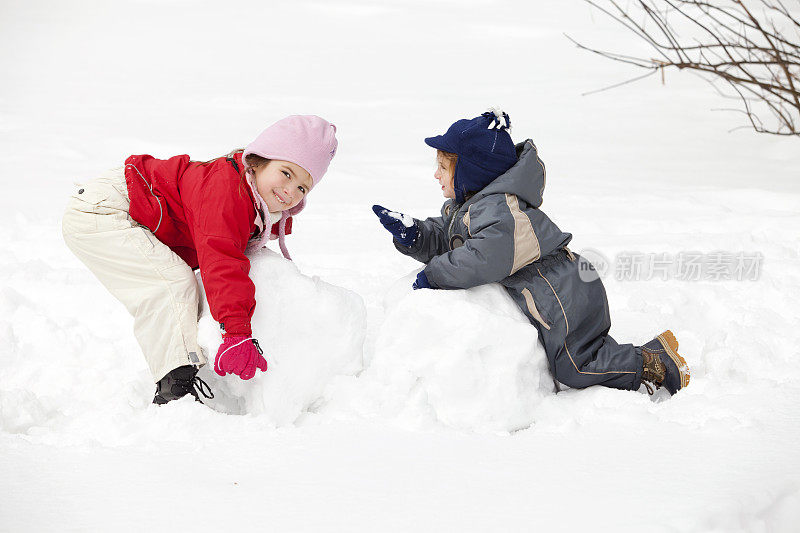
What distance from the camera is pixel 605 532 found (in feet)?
5.79

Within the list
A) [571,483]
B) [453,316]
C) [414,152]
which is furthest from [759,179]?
[571,483]

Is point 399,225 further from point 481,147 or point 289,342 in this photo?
point 289,342

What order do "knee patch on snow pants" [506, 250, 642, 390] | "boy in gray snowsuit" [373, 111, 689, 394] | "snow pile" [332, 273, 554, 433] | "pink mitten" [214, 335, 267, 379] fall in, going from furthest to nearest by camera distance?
"knee patch on snow pants" [506, 250, 642, 390], "boy in gray snowsuit" [373, 111, 689, 394], "snow pile" [332, 273, 554, 433], "pink mitten" [214, 335, 267, 379]

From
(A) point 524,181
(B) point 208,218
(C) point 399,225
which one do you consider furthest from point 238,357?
(A) point 524,181

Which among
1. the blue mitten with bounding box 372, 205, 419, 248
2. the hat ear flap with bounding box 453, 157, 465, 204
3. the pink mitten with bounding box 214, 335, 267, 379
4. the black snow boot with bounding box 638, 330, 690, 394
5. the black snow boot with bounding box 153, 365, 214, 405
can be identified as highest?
the hat ear flap with bounding box 453, 157, 465, 204

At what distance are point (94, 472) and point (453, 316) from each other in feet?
4.06

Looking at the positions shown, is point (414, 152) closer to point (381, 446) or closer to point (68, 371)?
point (68, 371)

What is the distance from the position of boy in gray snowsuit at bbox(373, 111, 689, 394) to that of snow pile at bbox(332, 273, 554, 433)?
13 centimetres

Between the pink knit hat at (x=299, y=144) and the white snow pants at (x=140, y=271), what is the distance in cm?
46

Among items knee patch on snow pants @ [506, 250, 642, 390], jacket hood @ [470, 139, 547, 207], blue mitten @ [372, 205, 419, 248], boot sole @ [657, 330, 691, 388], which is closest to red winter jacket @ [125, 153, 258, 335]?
blue mitten @ [372, 205, 419, 248]

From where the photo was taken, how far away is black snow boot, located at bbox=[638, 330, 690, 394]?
9.66 feet

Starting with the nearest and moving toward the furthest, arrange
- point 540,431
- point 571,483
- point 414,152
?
point 571,483, point 540,431, point 414,152

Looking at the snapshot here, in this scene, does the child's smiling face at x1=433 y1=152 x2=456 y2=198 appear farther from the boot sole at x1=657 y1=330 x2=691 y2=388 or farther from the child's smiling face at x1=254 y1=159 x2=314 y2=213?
the boot sole at x1=657 y1=330 x2=691 y2=388

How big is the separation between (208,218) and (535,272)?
1.22 meters
